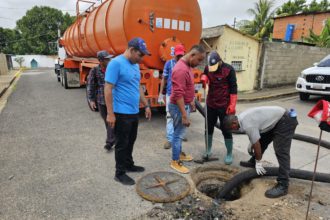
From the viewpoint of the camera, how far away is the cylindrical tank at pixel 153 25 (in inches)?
209

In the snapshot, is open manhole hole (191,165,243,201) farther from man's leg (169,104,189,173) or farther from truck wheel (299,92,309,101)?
truck wheel (299,92,309,101)

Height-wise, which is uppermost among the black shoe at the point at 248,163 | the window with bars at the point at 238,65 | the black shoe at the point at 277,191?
the window with bars at the point at 238,65

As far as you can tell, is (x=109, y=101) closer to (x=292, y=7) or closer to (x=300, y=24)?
(x=300, y=24)

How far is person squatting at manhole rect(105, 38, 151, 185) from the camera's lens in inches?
117

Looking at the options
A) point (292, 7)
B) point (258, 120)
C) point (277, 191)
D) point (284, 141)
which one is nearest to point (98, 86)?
point (258, 120)

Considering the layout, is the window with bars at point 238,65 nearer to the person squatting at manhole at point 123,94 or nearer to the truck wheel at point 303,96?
the truck wheel at point 303,96

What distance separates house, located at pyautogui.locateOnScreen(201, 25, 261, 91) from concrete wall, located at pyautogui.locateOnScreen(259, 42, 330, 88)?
44 centimetres

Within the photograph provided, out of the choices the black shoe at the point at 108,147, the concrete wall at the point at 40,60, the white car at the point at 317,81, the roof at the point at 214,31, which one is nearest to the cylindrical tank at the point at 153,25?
the black shoe at the point at 108,147

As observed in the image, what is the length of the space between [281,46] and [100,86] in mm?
9815

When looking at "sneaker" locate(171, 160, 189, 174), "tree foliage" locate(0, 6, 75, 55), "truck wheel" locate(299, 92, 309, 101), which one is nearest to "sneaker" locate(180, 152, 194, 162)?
"sneaker" locate(171, 160, 189, 174)

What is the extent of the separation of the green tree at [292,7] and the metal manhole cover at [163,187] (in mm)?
32240

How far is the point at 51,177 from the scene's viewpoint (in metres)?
3.53

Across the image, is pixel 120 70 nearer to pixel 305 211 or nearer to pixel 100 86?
pixel 100 86

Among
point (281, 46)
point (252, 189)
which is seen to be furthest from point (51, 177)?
point (281, 46)
